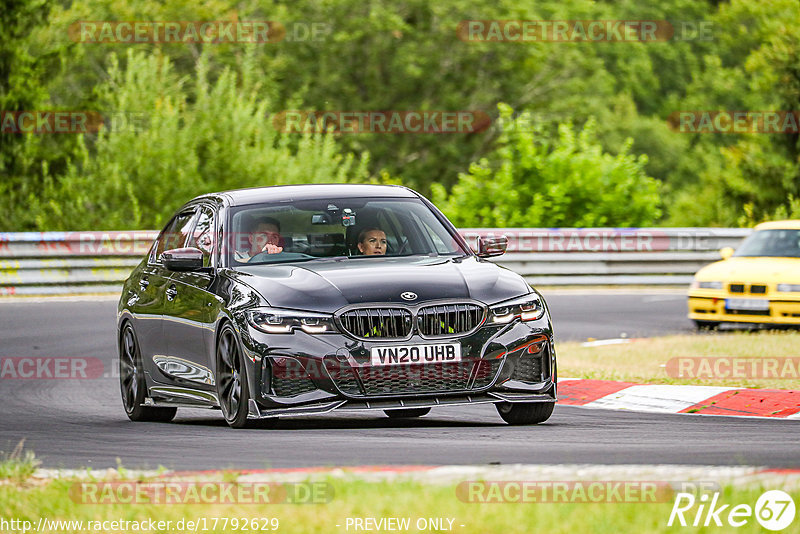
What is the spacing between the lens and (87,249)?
22781 mm

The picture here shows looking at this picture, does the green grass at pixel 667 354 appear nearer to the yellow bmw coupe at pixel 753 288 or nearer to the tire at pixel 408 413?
the yellow bmw coupe at pixel 753 288

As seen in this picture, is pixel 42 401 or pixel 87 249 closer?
pixel 42 401

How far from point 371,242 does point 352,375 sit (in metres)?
1.54

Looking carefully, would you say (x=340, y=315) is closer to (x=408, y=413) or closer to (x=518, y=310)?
(x=518, y=310)

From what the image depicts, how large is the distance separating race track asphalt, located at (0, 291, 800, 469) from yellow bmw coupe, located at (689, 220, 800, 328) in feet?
26.0

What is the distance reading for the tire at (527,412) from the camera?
32.4ft

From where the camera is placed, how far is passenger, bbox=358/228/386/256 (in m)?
10.2

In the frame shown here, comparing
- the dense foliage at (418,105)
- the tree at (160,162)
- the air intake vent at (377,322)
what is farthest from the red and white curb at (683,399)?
the tree at (160,162)

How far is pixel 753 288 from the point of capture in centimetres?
1872

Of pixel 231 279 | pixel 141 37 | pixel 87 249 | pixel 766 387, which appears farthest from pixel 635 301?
pixel 141 37

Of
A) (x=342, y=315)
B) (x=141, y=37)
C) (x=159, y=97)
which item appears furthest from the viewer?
(x=141, y=37)

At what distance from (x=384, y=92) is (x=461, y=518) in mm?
50919

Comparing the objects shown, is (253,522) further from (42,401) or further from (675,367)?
(675,367)

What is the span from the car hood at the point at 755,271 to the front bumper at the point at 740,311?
206 millimetres
